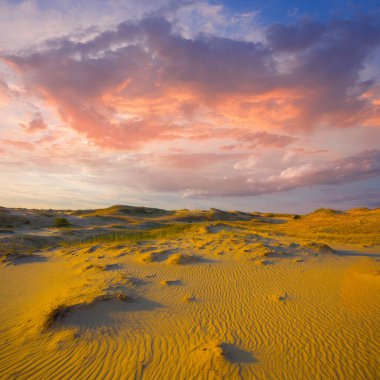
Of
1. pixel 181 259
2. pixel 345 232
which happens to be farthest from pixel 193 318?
pixel 345 232

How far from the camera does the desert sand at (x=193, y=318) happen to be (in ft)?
18.1

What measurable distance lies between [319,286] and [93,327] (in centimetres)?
964

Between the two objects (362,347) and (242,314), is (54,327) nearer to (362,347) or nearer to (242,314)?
(242,314)

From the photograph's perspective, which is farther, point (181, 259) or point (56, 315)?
point (181, 259)

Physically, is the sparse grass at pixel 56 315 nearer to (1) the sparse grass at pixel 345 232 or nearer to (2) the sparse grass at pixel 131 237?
(2) the sparse grass at pixel 131 237

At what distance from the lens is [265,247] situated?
56.7 ft

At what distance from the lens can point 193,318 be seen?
7.85 m

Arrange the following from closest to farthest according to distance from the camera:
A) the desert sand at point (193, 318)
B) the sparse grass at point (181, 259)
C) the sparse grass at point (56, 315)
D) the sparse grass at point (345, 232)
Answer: the desert sand at point (193, 318) → the sparse grass at point (56, 315) → the sparse grass at point (181, 259) → the sparse grass at point (345, 232)

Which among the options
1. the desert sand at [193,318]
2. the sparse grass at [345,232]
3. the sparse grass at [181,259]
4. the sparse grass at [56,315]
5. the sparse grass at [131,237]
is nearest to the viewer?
the desert sand at [193,318]

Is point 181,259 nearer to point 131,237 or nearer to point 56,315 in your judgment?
point 56,315

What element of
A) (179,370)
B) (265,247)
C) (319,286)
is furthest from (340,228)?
(179,370)

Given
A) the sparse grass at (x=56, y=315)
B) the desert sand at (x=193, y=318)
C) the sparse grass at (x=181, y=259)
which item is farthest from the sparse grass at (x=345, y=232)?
the sparse grass at (x=56, y=315)

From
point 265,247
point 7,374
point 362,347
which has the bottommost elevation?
point 7,374

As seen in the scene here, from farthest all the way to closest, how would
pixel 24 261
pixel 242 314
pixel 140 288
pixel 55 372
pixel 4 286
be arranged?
pixel 24 261 → pixel 4 286 → pixel 140 288 → pixel 242 314 → pixel 55 372
